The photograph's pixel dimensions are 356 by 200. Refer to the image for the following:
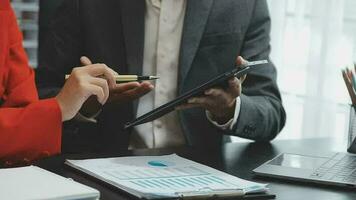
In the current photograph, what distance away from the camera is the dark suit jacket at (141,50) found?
5.12 ft

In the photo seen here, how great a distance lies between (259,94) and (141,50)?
33cm

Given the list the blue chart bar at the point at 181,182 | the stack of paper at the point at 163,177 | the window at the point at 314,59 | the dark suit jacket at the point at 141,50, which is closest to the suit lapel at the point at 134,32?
the dark suit jacket at the point at 141,50

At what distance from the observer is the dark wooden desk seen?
999mm

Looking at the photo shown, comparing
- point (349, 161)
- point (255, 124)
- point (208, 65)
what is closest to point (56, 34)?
point (208, 65)

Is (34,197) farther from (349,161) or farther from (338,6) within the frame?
(338,6)

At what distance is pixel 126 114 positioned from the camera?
1564mm

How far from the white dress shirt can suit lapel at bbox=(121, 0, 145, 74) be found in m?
0.02

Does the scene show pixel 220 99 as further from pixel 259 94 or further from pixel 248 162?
pixel 259 94

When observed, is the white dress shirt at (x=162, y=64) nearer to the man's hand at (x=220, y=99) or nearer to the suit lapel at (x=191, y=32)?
the suit lapel at (x=191, y=32)

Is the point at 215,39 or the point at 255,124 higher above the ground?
the point at 215,39

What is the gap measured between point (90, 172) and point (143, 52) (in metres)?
0.60

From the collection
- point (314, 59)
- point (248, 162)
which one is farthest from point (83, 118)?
point (314, 59)

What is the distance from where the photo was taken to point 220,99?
1.34 m

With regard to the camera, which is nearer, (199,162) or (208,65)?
(199,162)
